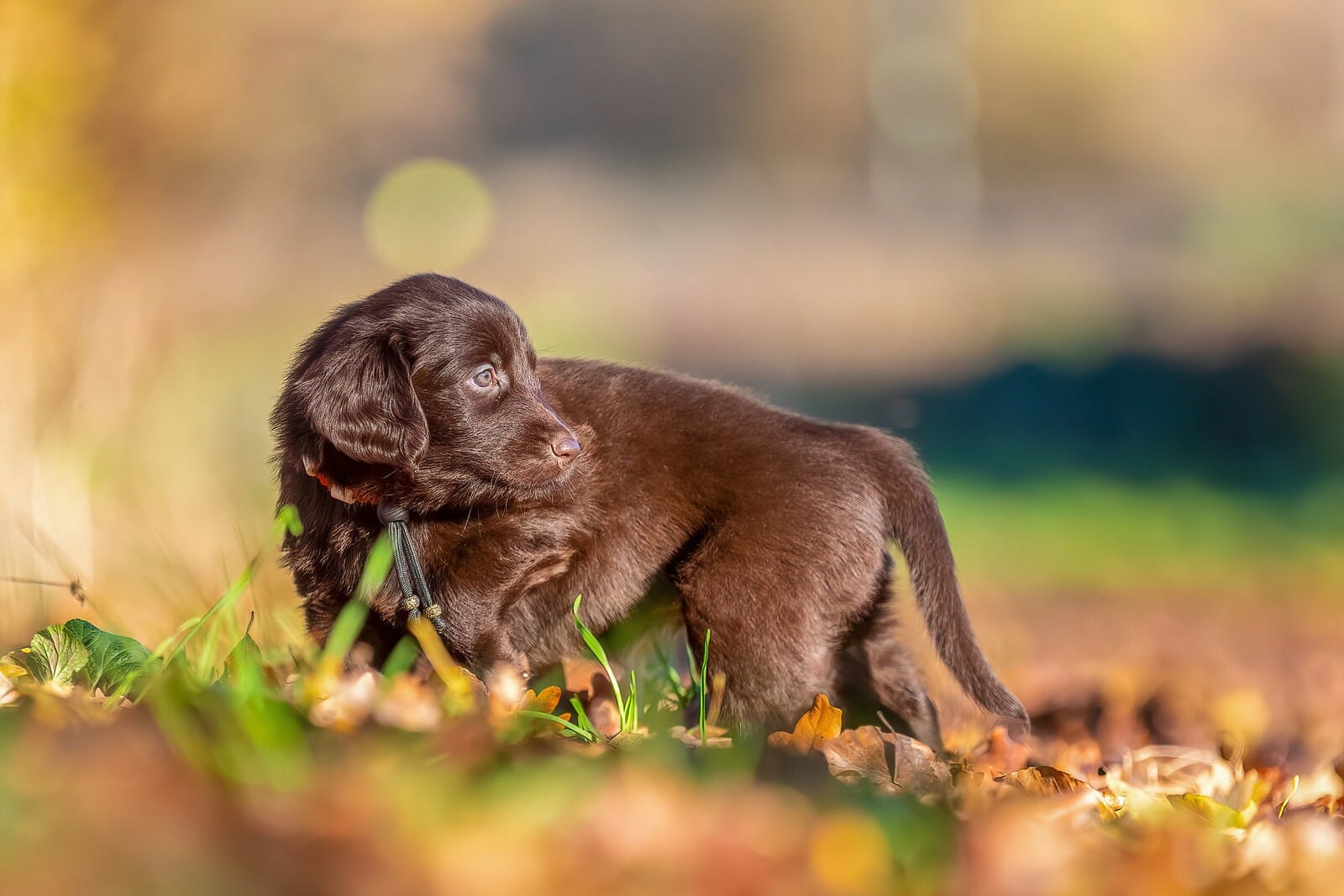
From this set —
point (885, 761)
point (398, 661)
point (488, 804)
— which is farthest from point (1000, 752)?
point (488, 804)

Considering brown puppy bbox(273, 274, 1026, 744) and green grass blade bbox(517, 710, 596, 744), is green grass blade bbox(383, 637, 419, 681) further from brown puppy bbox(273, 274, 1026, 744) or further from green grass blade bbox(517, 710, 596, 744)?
brown puppy bbox(273, 274, 1026, 744)

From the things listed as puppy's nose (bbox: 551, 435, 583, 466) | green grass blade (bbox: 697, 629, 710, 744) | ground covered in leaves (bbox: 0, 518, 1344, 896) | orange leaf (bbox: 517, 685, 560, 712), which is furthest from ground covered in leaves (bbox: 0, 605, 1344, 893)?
puppy's nose (bbox: 551, 435, 583, 466)

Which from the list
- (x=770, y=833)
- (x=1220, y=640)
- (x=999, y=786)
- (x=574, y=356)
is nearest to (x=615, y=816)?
(x=770, y=833)

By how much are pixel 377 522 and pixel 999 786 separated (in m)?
1.65

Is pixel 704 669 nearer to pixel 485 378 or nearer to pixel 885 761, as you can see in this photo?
pixel 885 761

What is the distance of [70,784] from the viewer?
1.26 metres

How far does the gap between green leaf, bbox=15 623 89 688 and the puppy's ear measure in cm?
72

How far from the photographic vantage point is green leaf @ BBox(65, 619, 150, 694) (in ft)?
7.68

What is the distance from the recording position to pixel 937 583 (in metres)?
3.05

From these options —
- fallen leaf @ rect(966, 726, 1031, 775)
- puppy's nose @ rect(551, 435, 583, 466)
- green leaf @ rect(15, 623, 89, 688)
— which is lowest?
fallen leaf @ rect(966, 726, 1031, 775)

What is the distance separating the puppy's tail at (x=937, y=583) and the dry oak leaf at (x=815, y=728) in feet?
1.61

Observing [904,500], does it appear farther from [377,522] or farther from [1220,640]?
[1220,640]

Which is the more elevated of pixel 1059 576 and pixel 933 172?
pixel 933 172

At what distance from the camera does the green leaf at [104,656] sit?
2.34 m
